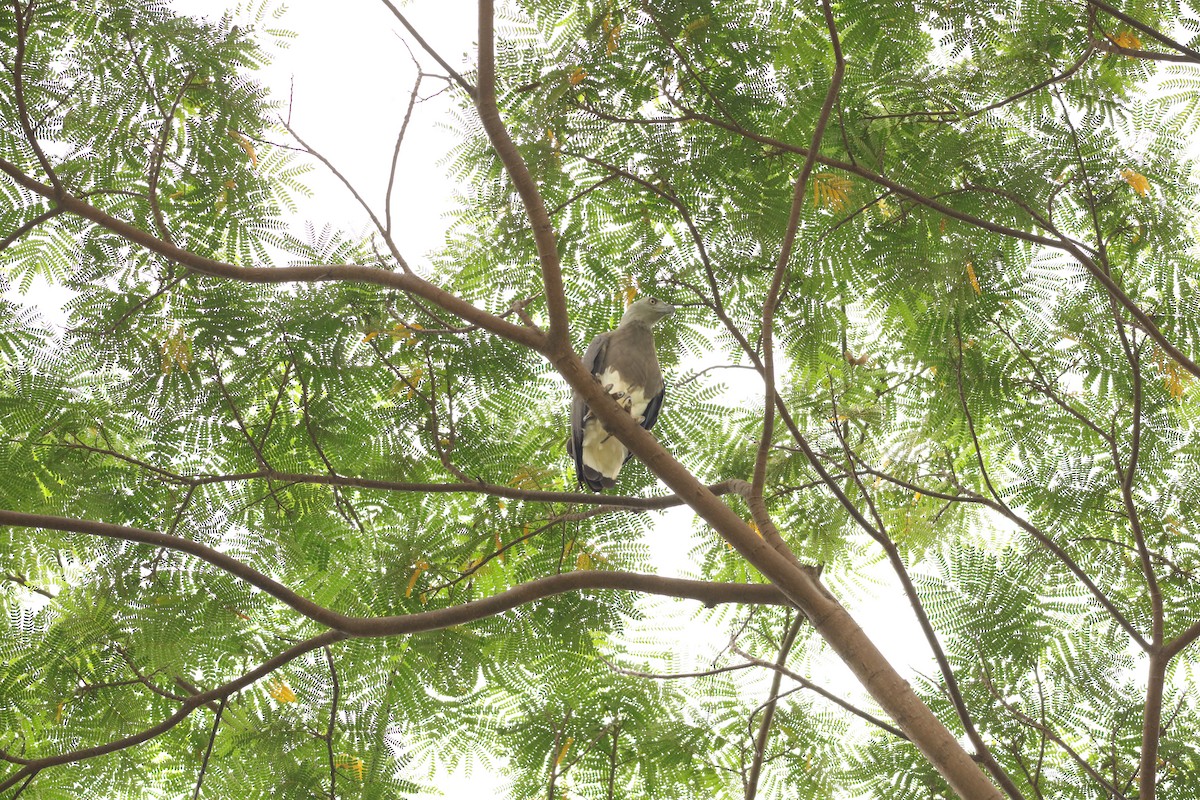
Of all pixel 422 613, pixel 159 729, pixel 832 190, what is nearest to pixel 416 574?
pixel 422 613

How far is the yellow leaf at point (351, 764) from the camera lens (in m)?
4.40

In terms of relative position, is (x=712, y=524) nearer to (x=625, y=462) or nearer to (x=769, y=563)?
(x=769, y=563)

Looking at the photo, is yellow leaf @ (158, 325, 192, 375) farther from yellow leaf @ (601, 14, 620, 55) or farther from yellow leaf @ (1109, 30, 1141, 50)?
yellow leaf @ (1109, 30, 1141, 50)

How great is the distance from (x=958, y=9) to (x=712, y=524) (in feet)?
8.90

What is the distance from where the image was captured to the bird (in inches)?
202

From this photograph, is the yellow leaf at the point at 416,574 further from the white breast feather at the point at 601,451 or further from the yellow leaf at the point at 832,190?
the yellow leaf at the point at 832,190

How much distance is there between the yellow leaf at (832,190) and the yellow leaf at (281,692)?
3236 millimetres

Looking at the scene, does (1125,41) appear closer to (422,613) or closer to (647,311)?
(647,311)

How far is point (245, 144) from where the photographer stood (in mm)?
4395

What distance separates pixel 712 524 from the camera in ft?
10.8

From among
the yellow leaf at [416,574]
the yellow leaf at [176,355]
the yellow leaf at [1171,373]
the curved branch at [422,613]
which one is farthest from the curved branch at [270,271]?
the yellow leaf at [1171,373]

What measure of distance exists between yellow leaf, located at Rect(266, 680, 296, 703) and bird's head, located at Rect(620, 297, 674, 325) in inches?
105

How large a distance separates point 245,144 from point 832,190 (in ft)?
8.69

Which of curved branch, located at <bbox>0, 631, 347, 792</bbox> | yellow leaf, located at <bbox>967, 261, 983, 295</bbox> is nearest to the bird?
yellow leaf, located at <bbox>967, 261, 983, 295</bbox>
